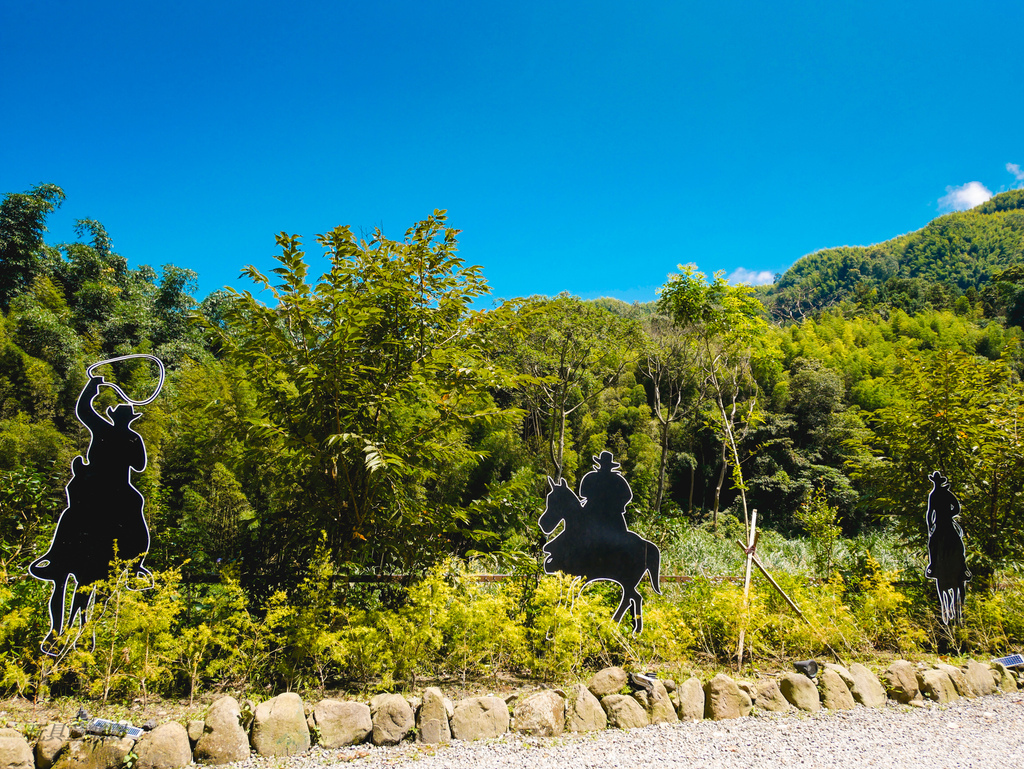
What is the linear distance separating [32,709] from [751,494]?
1971cm

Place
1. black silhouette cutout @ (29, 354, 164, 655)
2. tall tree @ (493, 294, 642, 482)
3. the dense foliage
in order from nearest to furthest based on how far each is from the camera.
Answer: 1. black silhouette cutout @ (29, 354, 164, 655)
2. the dense foliage
3. tall tree @ (493, 294, 642, 482)

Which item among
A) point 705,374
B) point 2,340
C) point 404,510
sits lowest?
point 404,510

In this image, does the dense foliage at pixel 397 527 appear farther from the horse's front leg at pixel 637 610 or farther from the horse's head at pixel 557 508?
the horse's head at pixel 557 508

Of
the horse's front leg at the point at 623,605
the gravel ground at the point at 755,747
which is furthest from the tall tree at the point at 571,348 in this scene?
the gravel ground at the point at 755,747

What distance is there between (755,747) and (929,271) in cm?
5092

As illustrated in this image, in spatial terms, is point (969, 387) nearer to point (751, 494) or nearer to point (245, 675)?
point (245, 675)

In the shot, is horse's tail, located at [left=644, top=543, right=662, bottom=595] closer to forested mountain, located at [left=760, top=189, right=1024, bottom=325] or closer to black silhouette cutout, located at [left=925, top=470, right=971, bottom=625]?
black silhouette cutout, located at [left=925, top=470, right=971, bottom=625]

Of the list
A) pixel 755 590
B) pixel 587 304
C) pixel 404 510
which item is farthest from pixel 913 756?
pixel 587 304

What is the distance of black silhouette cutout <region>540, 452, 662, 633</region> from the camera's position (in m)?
4.02

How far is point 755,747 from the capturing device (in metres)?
2.94

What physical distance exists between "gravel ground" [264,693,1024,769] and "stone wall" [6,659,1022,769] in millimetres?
71

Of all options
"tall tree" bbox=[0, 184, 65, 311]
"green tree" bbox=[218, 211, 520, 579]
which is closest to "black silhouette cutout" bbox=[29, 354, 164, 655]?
"green tree" bbox=[218, 211, 520, 579]

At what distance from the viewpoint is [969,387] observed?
4992mm

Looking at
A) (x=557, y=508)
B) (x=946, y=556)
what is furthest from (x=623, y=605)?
(x=946, y=556)
